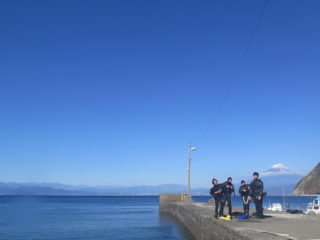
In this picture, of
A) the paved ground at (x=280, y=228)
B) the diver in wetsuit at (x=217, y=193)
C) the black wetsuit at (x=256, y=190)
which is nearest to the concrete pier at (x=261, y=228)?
the paved ground at (x=280, y=228)

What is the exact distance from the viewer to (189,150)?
36.2m

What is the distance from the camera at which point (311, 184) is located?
148125 millimetres

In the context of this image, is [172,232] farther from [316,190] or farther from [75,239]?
[316,190]

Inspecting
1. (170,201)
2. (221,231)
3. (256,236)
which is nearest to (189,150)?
(170,201)

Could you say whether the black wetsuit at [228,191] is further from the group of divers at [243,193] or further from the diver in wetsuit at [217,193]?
the diver in wetsuit at [217,193]

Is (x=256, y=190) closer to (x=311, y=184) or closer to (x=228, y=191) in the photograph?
(x=228, y=191)

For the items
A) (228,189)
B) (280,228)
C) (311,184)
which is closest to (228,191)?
(228,189)

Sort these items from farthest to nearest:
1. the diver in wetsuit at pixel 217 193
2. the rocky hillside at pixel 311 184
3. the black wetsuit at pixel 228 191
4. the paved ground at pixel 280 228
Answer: the rocky hillside at pixel 311 184 < the black wetsuit at pixel 228 191 < the diver in wetsuit at pixel 217 193 < the paved ground at pixel 280 228

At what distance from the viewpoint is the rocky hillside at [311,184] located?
141m

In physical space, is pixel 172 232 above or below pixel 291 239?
below

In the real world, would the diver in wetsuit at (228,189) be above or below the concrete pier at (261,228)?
above

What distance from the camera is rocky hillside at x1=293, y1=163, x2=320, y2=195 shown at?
464 ft

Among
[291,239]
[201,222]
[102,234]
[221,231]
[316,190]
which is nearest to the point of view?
[291,239]

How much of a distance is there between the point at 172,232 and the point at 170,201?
1426 cm
